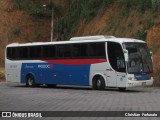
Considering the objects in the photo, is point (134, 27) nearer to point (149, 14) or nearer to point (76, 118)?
point (149, 14)

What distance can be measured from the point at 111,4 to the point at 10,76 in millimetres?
16356

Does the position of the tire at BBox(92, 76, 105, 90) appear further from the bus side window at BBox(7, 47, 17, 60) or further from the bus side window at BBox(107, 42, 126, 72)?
the bus side window at BBox(7, 47, 17, 60)

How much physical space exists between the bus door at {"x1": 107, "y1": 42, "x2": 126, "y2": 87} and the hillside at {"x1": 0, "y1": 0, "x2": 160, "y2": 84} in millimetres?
5619

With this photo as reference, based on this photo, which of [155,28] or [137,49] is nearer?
[137,49]

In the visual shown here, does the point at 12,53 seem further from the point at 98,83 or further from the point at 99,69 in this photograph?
the point at 99,69

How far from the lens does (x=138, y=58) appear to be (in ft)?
98.0

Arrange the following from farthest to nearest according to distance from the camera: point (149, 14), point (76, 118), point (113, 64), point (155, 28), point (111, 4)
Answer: point (111, 4) < point (149, 14) < point (155, 28) < point (113, 64) < point (76, 118)

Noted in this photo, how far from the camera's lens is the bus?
29.6 meters

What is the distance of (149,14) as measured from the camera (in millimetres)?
42906

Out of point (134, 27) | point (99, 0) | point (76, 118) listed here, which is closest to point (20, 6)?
point (99, 0)

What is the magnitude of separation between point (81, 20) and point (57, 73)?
72.1 ft

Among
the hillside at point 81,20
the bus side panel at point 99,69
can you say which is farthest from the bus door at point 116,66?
the hillside at point 81,20

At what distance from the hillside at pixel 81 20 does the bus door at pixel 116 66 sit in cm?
562

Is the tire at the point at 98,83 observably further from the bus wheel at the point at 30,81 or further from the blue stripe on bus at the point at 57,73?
the bus wheel at the point at 30,81
